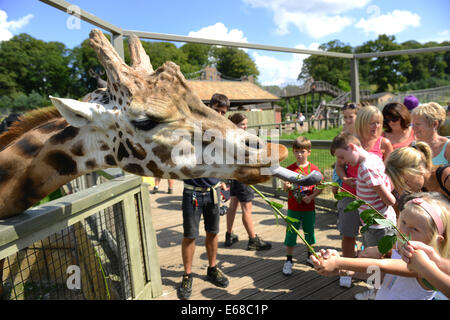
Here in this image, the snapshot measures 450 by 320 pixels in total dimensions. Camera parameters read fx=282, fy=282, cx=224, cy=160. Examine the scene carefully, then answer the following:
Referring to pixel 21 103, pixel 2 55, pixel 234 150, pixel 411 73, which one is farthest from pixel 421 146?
pixel 411 73

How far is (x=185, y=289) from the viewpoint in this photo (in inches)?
127

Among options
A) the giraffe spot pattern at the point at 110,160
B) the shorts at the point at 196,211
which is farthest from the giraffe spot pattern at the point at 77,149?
the shorts at the point at 196,211

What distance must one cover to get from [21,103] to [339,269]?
4082 cm

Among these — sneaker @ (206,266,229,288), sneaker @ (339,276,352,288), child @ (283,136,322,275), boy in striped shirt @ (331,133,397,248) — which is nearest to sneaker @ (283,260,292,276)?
child @ (283,136,322,275)

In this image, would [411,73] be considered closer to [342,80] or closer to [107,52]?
[342,80]

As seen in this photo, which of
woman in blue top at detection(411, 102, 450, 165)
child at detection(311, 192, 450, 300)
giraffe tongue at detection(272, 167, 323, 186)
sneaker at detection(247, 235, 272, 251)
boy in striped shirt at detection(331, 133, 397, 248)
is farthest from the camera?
sneaker at detection(247, 235, 272, 251)

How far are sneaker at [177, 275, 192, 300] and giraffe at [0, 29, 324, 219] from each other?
2.05 metres

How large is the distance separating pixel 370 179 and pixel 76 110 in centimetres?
248

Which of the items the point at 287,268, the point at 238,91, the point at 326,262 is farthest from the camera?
the point at 238,91

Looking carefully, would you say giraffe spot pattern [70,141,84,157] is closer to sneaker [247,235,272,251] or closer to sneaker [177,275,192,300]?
sneaker [177,275,192,300]

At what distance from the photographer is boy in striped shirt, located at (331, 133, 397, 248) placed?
8.68 feet

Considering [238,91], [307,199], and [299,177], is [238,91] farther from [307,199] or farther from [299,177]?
[299,177]

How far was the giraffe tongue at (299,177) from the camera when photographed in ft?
4.50

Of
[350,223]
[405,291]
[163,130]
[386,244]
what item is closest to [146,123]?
[163,130]
